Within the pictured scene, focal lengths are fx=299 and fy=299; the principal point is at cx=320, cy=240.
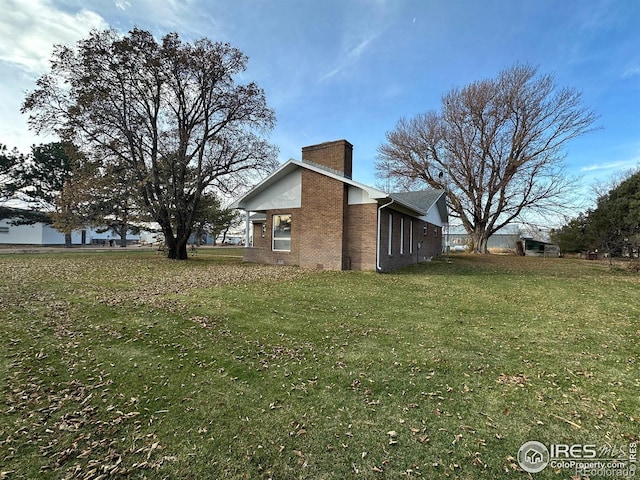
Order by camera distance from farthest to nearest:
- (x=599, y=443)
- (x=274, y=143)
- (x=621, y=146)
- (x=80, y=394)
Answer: (x=621, y=146) < (x=274, y=143) < (x=80, y=394) < (x=599, y=443)

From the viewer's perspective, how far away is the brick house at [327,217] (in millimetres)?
12906

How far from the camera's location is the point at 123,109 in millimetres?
16406

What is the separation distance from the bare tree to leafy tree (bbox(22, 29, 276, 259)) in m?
16.7

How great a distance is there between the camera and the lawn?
7.53 feet

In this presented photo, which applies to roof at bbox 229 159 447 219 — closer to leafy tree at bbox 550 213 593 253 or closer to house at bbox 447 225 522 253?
leafy tree at bbox 550 213 593 253

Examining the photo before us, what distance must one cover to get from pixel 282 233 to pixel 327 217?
10.4 ft

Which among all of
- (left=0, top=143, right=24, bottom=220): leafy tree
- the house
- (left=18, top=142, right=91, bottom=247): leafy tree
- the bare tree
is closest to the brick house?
the bare tree

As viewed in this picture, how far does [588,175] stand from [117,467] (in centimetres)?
3695

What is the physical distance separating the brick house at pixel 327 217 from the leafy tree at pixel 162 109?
4266 mm

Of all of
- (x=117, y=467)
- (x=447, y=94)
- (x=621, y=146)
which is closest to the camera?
(x=117, y=467)

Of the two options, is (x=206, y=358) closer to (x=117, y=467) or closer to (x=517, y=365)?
(x=117, y=467)

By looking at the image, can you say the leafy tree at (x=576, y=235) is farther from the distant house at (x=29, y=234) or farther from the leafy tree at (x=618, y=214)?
the distant house at (x=29, y=234)

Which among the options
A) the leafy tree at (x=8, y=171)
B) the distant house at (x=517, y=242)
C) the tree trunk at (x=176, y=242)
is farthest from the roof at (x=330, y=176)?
the leafy tree at (x=8, y=171)

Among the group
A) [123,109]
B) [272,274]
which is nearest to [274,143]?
[123,109]
